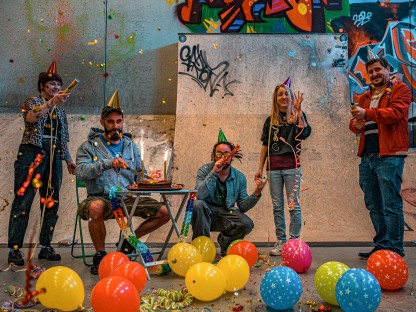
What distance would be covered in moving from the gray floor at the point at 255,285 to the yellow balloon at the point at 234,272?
7 centimetres

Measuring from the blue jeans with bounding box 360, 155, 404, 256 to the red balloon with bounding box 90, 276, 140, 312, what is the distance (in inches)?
88.4

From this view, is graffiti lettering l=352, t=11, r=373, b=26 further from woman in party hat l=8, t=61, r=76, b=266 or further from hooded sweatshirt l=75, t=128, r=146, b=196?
woman in party hat l=8, t=61, r=76, b=266

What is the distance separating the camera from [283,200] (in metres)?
3.90

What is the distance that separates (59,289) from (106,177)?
156 centimetres

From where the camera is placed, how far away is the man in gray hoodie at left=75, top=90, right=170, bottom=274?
336cm

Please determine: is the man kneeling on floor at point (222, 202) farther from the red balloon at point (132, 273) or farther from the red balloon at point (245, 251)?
the red balloon at point (132, 273)

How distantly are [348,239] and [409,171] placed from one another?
5.28 ft

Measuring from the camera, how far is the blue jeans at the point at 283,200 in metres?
3.80

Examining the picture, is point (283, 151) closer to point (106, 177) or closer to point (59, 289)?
point (106, 177)

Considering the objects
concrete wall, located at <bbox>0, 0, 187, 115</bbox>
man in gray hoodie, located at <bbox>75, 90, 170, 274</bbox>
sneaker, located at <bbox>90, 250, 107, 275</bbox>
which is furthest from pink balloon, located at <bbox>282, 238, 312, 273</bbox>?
concrete wall, located at <bbox>0, 0, 187, 115</bbox>

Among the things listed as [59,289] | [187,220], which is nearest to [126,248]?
[187,220]

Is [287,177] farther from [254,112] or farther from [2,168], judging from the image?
[2,168]

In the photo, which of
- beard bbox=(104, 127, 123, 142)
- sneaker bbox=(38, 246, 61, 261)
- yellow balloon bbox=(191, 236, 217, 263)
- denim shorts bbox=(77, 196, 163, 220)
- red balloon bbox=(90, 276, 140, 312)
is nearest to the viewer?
red balloon bbox=(90, 276, 140, 312)

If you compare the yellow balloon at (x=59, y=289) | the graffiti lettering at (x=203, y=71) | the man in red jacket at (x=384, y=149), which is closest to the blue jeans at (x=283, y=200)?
the man in red jacket at (x=384, y=149)
